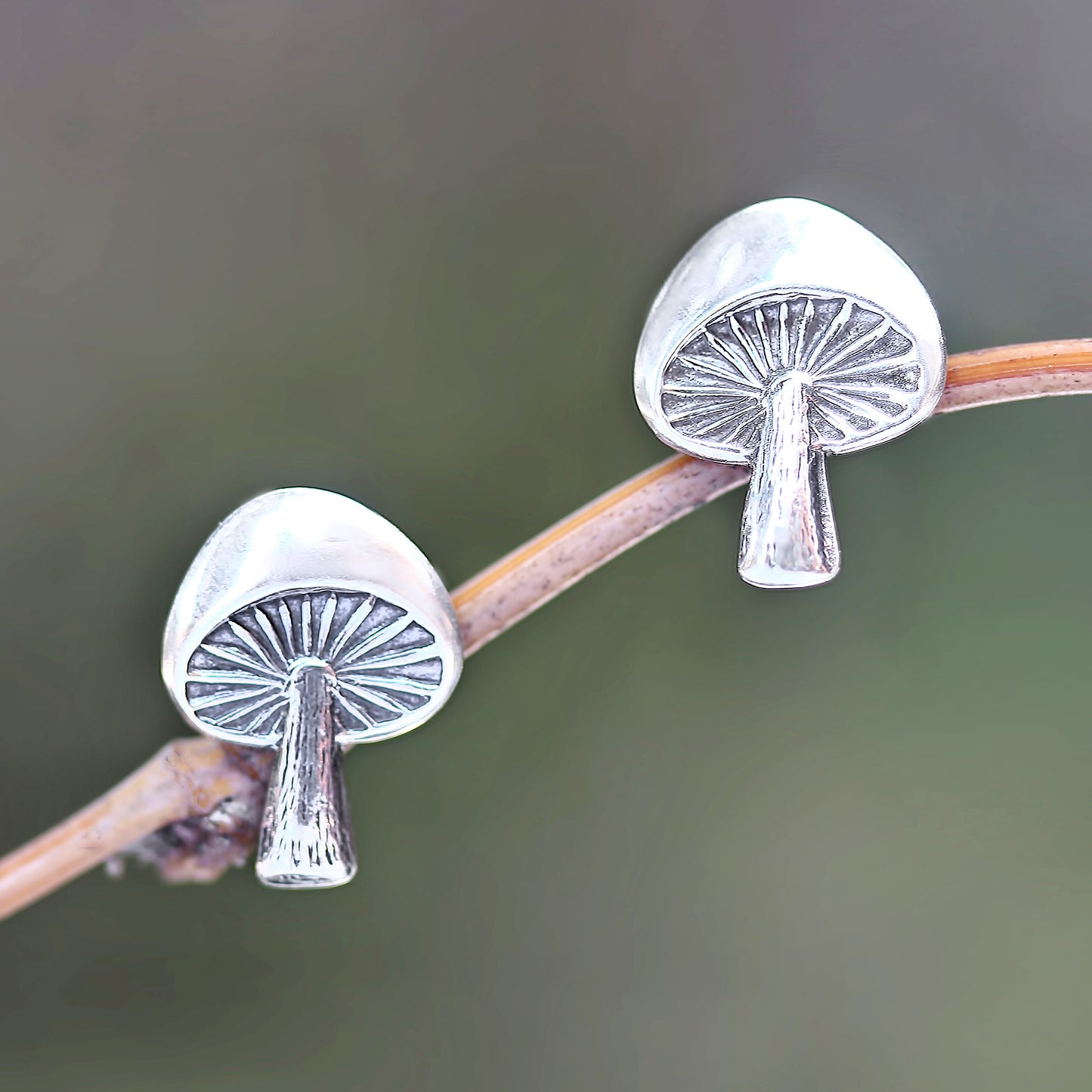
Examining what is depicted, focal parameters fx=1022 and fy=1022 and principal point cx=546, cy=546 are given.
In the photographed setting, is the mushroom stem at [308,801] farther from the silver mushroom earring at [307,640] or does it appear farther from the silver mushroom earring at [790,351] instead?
the silver mushroom earring at [790,351]

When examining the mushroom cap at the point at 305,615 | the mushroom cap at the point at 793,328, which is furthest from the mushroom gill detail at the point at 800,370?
the mushroom cap at the point at 305,615

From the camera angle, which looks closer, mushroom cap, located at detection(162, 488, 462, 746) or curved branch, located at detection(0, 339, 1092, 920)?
mushroom cap, located at detection(162, 488, 462, 746)

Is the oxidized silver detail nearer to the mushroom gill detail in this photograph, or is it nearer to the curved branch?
the curved branch

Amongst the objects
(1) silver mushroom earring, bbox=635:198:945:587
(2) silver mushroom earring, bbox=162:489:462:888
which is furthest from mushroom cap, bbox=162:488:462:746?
(1) silver mushroom earring, bbox=635:198:945:587

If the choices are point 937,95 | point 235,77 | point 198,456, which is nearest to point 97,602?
point 198,456

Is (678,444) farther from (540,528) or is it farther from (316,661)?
(316,661)

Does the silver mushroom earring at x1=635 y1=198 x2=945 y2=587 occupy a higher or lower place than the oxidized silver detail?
higher

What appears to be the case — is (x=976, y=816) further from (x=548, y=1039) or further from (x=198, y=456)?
(x=198, y=456)
